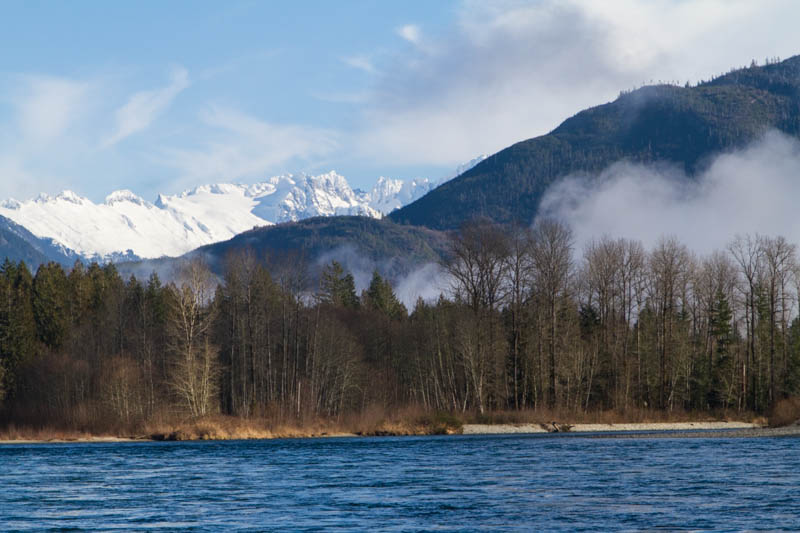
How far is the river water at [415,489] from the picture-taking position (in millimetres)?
23078

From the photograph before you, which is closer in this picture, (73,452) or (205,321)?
(73,452)

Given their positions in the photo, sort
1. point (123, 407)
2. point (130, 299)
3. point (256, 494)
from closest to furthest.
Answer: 1. point (256, 494)
2. point (123, 407)
3. point (130, 299)

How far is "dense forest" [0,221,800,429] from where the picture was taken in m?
78.4

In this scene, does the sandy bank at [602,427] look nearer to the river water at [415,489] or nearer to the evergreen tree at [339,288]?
the river water at [415,489]

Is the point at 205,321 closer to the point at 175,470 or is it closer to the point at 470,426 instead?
the point at 470,426

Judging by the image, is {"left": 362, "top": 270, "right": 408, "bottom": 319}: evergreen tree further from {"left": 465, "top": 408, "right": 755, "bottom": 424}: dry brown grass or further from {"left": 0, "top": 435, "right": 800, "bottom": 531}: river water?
{"left": 0, "top": 435, "right": 800, "bottom": 531}: river water

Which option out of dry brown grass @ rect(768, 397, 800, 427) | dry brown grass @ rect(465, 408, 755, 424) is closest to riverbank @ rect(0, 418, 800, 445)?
dry brown grass @ rect(465, 408, 755, 424)

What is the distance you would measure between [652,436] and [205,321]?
38076 millimetres

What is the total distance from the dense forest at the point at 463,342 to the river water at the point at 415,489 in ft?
92.4

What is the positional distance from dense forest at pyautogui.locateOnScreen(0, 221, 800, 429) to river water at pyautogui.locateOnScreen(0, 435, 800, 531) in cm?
2815

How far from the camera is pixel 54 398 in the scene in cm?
8931

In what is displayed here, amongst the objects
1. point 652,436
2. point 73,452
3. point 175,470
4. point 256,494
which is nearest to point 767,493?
point 256,494

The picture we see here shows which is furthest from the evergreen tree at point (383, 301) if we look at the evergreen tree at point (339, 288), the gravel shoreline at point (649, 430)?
the gravel shoreline at point (649, 430)

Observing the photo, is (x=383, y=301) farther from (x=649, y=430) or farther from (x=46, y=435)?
(x=46, y=435)
